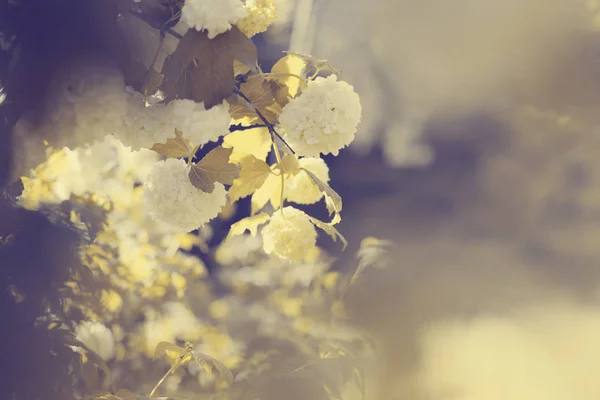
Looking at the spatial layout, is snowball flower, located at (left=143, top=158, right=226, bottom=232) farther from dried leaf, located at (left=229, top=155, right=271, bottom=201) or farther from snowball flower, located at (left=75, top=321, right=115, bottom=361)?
snowball flower, located at (left=75, top=321, right=115, bottom=361)

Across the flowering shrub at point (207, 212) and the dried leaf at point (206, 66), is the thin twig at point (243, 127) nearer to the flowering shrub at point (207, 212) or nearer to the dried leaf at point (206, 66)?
the flowering shrub at point (207, 212)

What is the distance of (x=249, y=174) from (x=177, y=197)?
134 millimetres

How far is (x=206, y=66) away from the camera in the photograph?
0.56 meters

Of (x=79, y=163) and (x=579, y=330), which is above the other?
(x=579, y=330)

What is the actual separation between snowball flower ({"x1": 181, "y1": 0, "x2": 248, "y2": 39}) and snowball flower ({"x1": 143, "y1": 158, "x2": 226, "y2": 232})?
0.53ft

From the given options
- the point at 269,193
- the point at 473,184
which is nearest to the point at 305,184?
the point at 269,193

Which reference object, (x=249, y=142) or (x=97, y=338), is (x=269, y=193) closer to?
(x=249, y=142)

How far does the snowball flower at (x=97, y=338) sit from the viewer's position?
0.79 m

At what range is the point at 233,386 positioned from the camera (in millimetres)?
865

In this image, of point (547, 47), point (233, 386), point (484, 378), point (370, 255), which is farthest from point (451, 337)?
point (547, 47)

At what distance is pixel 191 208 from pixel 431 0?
21.7 inches

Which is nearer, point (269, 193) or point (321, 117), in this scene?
point (321, 117)

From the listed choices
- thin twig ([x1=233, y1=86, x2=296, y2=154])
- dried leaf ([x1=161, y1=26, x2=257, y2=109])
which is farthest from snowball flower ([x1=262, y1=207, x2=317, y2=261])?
dried leaf ([x1=161, y1=26, x2=257, y2=109])

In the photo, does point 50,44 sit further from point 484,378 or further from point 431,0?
point 484,378
